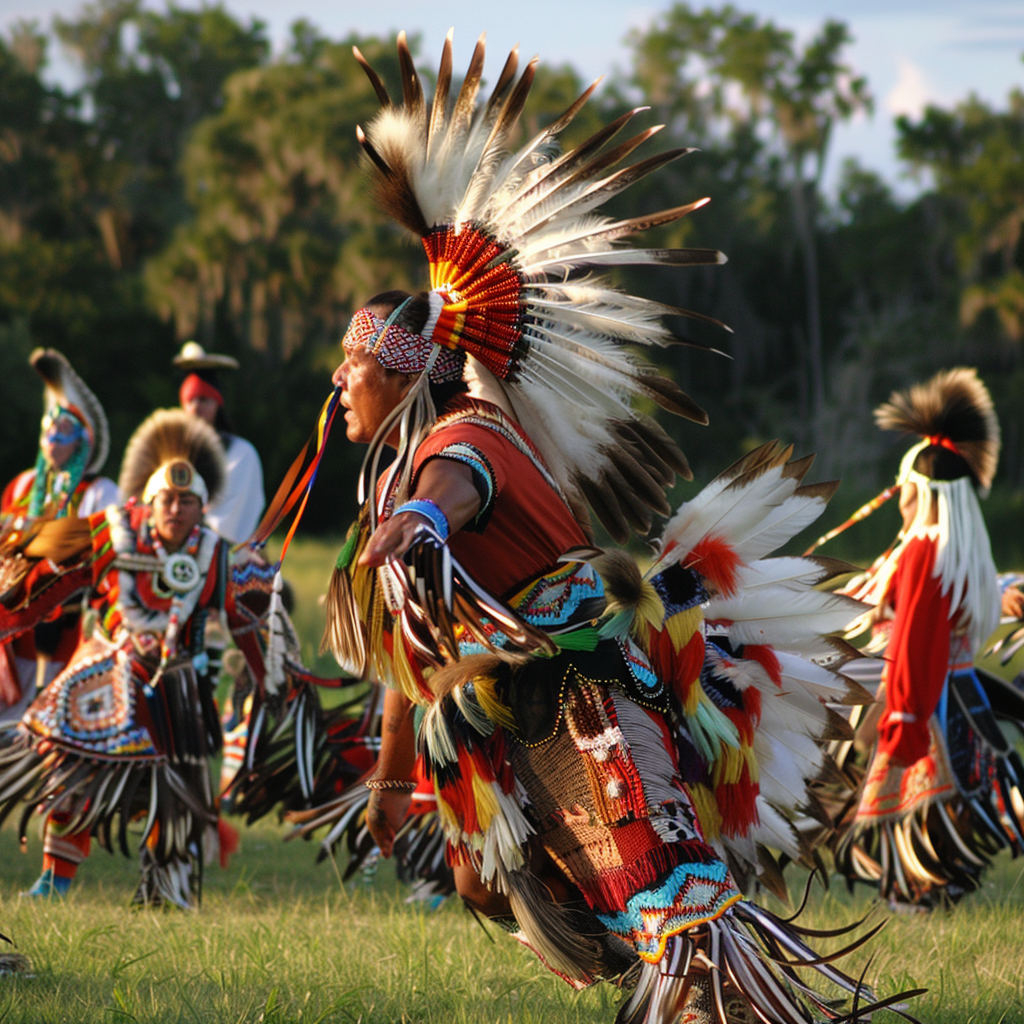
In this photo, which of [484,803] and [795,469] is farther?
[795,469]

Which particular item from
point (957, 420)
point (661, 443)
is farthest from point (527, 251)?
point (957, 420)

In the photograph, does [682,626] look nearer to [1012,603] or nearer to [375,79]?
[375,79]

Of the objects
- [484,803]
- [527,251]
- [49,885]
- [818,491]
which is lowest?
[49,885]

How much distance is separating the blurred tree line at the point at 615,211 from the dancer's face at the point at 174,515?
18.8 metres

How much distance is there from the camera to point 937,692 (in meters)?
4.78

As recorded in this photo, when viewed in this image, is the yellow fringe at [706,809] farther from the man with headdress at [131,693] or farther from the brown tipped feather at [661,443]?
the man with headdress at [131,693]

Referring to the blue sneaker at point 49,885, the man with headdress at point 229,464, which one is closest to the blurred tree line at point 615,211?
the man with headdress at point 229,464

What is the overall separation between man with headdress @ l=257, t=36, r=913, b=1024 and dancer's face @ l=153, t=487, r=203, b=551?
2.13 metres

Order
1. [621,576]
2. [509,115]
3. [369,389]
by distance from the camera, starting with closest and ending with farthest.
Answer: [621,576] < [369,389] < [509,115]

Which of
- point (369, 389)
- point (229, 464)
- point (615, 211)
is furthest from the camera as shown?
point (615, 211)

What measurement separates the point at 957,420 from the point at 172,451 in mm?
3068

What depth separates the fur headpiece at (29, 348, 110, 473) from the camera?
636 cm

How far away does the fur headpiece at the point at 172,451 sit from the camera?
5.31 metres

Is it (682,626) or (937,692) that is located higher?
(682,626)
